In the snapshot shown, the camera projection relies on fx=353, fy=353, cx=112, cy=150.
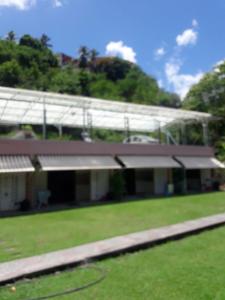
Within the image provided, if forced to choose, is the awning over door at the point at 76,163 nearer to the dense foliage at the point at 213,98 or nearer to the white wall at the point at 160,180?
the white wall at the point at 160,180

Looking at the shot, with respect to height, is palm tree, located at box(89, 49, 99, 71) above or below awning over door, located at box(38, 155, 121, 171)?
above

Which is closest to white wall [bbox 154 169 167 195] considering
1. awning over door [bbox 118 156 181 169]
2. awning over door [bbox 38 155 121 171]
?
awning over door [bbox 118 156 181 169]

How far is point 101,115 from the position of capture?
1325 inches

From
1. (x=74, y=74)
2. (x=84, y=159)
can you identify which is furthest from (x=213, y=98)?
(x=84, y=159)

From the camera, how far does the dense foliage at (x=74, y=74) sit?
173 ft

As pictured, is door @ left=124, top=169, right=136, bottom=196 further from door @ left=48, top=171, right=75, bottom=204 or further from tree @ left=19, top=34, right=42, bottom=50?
tree @ left=19, top=34, right=42, bottom=50

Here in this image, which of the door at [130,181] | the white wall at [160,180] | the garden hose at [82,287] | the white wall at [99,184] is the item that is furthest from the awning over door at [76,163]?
the garden hose at [82,287]

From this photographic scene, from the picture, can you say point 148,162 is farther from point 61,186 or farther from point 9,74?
point 9,74

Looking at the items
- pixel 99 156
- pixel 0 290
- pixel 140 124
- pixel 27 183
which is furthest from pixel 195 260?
pixel 140 124

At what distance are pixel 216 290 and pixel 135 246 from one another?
Result: 3716mm

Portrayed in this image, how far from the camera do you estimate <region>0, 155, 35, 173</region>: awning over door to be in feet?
68.0

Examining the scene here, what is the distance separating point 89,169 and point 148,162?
5982mm

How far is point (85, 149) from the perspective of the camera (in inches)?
1014

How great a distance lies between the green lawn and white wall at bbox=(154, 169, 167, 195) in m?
8.79
